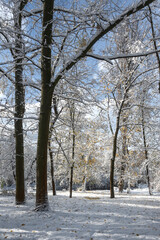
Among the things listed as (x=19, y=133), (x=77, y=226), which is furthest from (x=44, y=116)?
(x=77, y=226)

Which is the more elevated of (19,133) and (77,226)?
(19,133)

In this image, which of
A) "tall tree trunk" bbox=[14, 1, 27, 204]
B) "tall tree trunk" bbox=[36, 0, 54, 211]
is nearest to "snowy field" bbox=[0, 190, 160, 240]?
"tall tree trunk" bbox=[36, 0, 54, 211]

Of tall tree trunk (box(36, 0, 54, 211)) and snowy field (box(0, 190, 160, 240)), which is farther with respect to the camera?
tall tree trunk (box(36, 0, 54, 211))

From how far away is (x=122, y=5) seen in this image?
17.1 feet

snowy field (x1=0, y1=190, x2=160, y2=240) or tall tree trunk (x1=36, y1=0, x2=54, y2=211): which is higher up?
tall tree trunk (x1=36, y1=0, x2=54, y2=211)

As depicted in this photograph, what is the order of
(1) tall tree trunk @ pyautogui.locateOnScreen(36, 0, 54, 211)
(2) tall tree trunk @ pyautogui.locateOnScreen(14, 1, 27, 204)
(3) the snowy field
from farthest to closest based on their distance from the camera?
(2) tall tree trunk @ pyautogui.locateOnScreen(14, 1, 27, 204)
(1) tall tree trunk @ pyautogui.locateOnScreen(36, 0, 54, 211)
(3) the snowy field

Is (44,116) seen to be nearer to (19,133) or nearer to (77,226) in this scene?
(19,133)

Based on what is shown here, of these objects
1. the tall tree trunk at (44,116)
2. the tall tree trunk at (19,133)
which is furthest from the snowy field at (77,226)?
the tall tree trunk at (19,133)

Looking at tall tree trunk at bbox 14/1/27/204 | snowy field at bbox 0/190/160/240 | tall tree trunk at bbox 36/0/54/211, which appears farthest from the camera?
tall tree trunk at bbox 14/1/27/204

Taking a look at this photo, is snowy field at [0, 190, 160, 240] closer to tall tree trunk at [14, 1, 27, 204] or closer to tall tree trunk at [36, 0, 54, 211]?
tall tree trunk at [36, 0, 54, 211]

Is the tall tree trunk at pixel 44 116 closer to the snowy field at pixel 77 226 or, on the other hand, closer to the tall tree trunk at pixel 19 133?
the snowy field at pixel 77 226

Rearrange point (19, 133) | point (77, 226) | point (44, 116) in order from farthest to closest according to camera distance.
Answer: point (19, 133)
point (44, 116)
point (77, 226)

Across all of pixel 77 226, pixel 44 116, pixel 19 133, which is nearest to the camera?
pixel 77 226

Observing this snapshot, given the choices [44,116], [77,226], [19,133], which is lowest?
[77,226]
